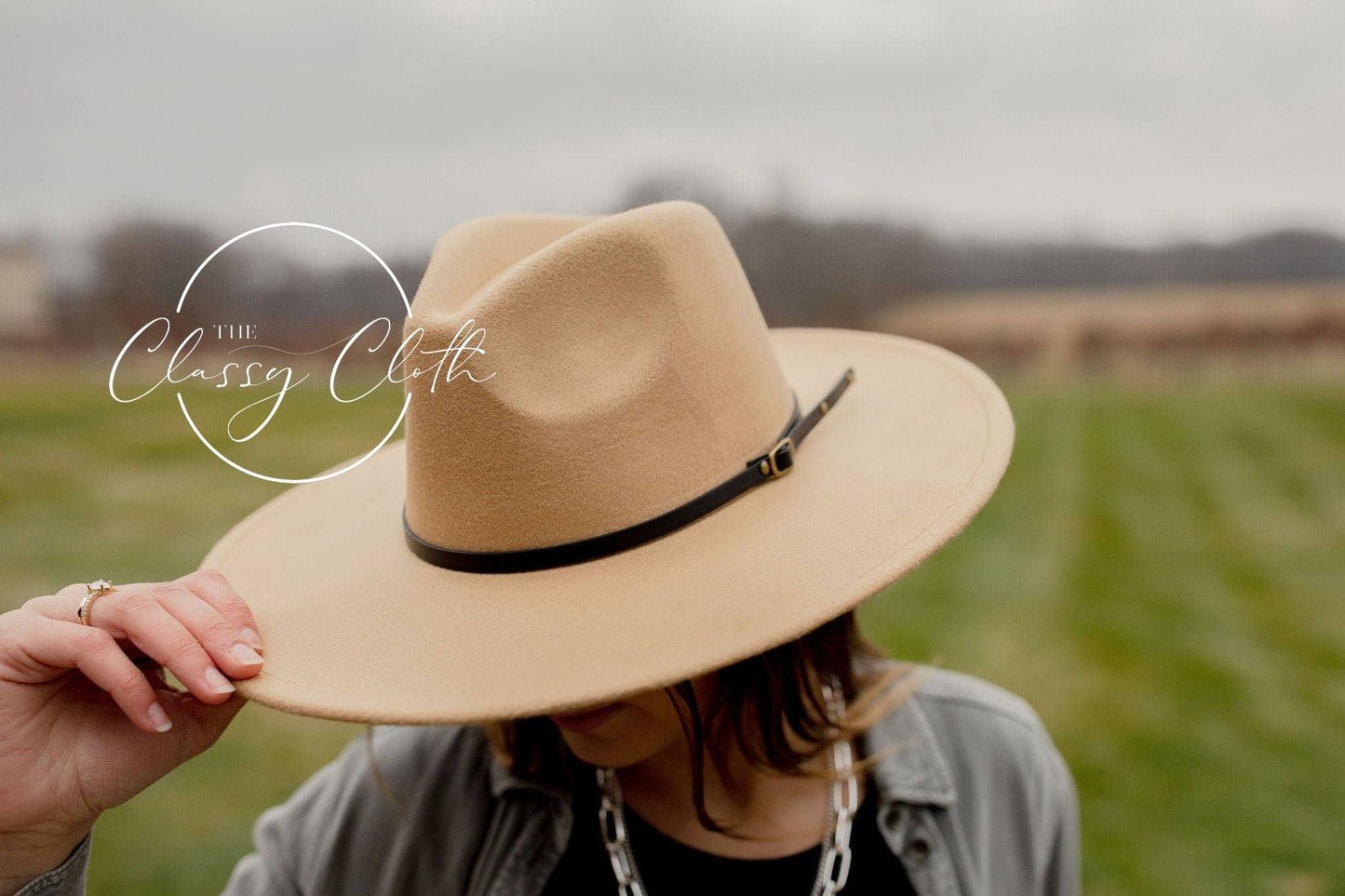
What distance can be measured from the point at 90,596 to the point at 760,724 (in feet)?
3.14

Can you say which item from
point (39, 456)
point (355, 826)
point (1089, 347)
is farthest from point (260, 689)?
point (1089, 347)

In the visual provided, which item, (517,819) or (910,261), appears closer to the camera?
(517,819)

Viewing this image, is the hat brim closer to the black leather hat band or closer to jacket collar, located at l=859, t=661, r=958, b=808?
the black leather hat band

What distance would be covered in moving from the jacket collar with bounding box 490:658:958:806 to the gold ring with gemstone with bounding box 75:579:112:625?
0.67 m

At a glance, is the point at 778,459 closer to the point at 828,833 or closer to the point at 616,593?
the point at 616,593

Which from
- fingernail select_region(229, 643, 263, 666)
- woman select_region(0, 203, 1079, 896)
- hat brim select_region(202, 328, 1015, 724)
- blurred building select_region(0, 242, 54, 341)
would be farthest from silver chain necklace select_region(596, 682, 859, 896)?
blurred building select_region(0, 242, 54, 341)

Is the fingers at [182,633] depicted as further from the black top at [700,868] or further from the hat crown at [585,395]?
the black top at [700,868]

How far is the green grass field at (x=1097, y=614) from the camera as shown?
247cm

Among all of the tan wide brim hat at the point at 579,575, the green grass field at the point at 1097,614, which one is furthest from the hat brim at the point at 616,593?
the green grass field at the point at 1097,614

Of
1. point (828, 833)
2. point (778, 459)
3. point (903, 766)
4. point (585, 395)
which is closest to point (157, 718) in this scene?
point (585, 395)

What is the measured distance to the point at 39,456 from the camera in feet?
6.89

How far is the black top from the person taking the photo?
4.57 feet

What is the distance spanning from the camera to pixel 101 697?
114 cm

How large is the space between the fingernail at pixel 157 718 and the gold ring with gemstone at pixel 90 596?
12 centimetres
